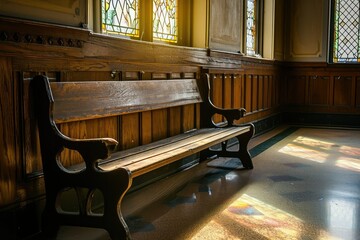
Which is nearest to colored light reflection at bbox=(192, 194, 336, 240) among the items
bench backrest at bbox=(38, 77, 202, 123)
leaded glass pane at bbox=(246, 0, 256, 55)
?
bench backrest at bbox=(38, 77, 202, 123)

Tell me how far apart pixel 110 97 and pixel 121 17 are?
3.52ft

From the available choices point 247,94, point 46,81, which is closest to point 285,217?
point 46,81

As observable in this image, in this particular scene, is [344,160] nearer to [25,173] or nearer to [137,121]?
[137,121]

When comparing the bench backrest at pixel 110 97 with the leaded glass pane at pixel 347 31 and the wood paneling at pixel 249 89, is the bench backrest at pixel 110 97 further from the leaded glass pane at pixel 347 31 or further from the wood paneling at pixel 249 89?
the leaded glass pane at pixel 347 31

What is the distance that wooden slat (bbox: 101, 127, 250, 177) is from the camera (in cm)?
291

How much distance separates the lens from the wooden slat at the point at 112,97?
289 centimetres

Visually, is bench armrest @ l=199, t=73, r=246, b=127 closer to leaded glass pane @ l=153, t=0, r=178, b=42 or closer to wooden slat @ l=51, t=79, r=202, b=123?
wooden slat @ l=51, t=79, r=202, b=123

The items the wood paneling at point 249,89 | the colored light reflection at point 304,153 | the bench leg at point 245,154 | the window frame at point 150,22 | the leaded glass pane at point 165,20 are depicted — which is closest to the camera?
the window frame at point 150,22

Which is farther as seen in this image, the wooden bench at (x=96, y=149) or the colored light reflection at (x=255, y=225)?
the colored light reflection at (x=255, y=225)

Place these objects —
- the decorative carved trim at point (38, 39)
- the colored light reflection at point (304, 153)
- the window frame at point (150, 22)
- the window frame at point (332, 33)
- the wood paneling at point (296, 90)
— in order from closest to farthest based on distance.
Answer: the decorative carved trim at point (38, 39) → the window frame at point (150, 22) → the colored light reflection at point (304, 153) → the window frame at point (332, 33) → the wood paneling at point (296, 90)

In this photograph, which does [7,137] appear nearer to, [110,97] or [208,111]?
[110,97]

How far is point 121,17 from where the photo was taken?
4.11 meters

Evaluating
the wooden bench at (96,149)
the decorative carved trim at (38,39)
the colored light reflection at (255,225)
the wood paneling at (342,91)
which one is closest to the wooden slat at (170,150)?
the wooden bench at (96,149)

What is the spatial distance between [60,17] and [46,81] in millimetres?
468
